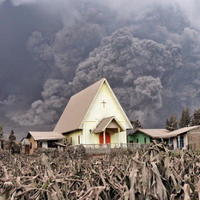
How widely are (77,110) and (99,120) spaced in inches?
182

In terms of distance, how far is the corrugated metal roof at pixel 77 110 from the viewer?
37.8 m

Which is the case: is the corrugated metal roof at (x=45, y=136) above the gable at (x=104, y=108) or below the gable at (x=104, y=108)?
below

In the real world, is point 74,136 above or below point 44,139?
above

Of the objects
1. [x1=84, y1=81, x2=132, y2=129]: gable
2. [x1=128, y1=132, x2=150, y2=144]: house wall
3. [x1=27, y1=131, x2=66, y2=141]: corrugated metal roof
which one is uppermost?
[x1=84, y1=81, x2=132, y2=129]: gable

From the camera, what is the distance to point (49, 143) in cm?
3831

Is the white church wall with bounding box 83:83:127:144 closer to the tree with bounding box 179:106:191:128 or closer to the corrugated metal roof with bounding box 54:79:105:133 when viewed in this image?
the corrugated metal roof with bounding box 54:79:105:133

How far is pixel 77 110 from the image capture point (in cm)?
4125

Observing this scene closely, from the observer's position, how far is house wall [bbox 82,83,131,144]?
121ft

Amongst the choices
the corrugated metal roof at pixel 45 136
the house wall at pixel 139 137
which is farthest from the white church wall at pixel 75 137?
the house wall at pixel 139 137

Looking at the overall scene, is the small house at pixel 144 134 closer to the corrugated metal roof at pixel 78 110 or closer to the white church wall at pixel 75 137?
the corrugated metal roof at pixel 78 110

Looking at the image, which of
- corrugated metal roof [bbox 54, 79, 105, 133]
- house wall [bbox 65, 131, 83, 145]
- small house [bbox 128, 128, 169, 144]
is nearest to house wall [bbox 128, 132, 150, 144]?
small house [bbox 128, 128, 169, 144]

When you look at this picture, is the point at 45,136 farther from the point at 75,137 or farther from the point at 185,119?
the point at 185,119

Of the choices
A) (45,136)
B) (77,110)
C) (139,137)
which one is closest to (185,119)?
(139,137)

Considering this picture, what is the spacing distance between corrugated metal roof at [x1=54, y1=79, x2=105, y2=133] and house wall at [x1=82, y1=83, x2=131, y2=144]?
2.14 feet
